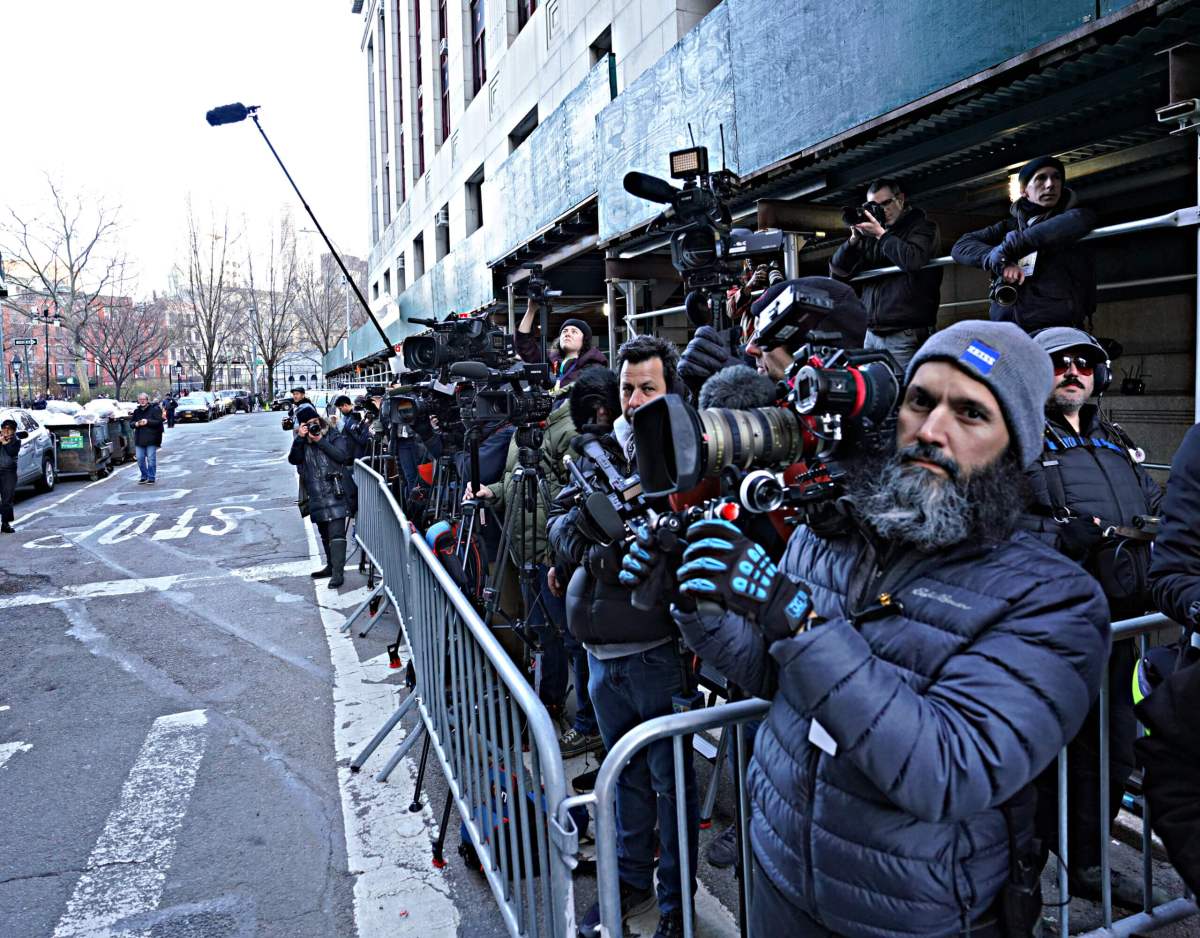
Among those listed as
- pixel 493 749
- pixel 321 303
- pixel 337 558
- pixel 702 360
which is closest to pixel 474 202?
pixel 337 558

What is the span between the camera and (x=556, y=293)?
5.88m

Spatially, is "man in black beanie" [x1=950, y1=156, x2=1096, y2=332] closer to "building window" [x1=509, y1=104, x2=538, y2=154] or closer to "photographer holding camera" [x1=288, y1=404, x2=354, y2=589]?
"photographer holding camera" [x1=288, y1=404, x2=354, y2=589]

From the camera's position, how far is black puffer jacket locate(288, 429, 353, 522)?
27.3ft

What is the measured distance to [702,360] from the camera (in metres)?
2.98

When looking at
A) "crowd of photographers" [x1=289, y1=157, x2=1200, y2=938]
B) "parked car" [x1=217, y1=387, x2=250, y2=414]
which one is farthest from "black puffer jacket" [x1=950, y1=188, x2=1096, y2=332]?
"parked car" [x1=217, y1=387, x2=250, y2=414]

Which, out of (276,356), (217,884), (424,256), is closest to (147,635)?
(217,884)

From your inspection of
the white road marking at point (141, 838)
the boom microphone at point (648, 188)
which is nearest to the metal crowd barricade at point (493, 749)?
the white road marking at point (141, 838)

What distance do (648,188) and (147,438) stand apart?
1671 cm

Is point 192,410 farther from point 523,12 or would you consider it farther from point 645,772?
point 645,772

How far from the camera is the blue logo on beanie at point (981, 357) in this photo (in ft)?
5.15

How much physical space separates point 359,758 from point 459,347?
2.61m

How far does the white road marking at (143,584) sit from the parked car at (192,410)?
42638 millimetres

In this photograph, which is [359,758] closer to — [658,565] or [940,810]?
[658,565]

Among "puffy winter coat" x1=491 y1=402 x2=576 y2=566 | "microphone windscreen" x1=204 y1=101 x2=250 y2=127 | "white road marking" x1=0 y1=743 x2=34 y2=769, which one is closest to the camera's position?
"puffy winter coat" x1=491 y1=402 x2=576 y2=566
